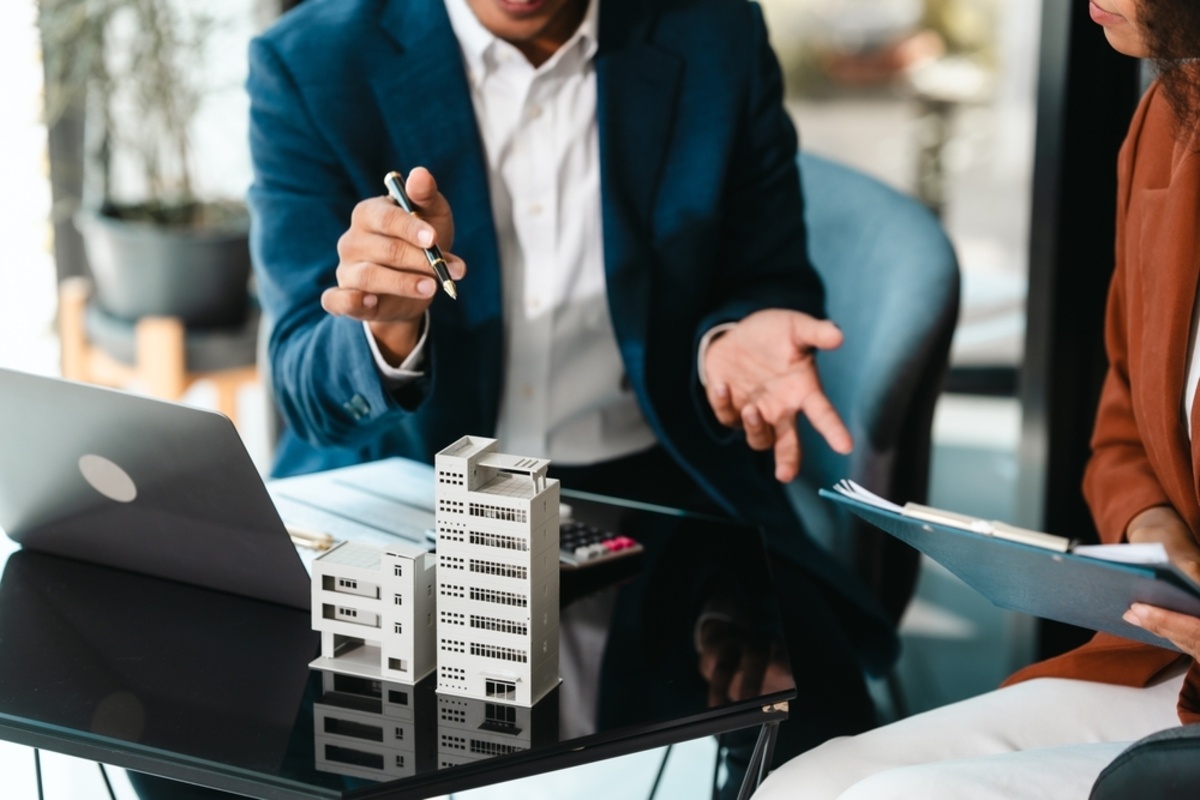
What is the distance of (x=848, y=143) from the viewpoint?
392 centimetres

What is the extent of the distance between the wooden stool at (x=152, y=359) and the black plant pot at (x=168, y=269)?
3 centimetres

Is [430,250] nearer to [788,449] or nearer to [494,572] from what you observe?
[494,572]

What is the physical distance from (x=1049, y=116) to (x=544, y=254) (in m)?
1.10

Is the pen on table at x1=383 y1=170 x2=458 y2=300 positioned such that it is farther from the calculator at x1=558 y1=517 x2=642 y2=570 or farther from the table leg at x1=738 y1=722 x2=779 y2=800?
the table leg at x1=738 y1=722 x2=779 y2=800

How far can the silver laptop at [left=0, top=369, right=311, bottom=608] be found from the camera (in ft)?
3.45

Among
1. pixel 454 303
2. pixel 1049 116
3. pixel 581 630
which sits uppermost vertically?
pixel 1049 116

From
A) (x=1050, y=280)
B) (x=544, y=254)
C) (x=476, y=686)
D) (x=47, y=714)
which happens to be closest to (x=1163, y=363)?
(x=476, y=686)

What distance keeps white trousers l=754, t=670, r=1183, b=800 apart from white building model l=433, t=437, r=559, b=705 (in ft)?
0.81

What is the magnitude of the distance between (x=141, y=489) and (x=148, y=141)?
6.83ft

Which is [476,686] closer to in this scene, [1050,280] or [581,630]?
[581,630]

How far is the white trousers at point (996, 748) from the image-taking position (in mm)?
1010

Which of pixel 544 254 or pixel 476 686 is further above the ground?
pixel 544 254

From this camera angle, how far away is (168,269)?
286cm

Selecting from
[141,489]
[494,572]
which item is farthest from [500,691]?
[141,489]
